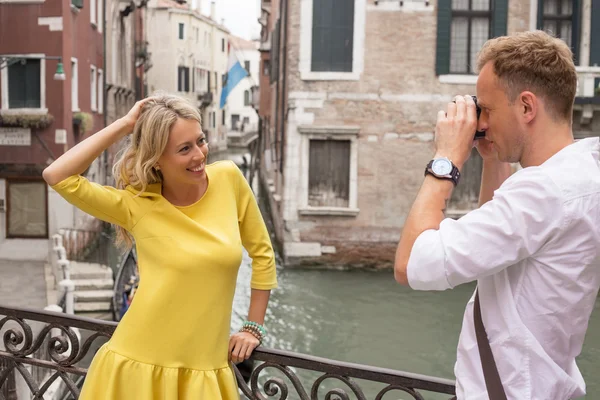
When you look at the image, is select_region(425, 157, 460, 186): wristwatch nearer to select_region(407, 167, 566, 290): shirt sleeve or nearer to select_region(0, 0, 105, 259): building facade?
select_region(407, 167, 566, 290): shirt sleeve

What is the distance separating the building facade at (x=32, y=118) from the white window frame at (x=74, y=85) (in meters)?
0.45

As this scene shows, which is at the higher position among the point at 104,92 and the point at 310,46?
the point at 310,46

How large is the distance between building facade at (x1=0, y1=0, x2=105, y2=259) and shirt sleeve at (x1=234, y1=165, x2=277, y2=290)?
1137 centimetres

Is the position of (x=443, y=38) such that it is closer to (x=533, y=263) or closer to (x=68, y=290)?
(x=68, y=290)

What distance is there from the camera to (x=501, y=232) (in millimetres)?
1276

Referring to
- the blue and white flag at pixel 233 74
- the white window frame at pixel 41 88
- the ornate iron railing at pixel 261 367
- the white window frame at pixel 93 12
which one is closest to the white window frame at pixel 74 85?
the white window frame at pixel 41 88

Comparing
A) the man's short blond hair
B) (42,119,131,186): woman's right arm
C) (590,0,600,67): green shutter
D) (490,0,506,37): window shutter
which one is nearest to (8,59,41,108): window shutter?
(490,0,506,37): window shutter

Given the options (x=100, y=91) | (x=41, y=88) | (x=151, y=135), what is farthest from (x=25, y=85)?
(x=151, y=135)

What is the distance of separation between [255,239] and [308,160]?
393 inches

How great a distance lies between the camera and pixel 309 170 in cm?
1209

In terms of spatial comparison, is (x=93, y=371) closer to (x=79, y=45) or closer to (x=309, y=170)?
(x=309, y=170)

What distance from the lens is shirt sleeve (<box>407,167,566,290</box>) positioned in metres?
1.28

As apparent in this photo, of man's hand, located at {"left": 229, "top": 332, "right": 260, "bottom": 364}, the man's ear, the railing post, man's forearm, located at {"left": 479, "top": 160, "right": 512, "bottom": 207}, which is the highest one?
the man's ear

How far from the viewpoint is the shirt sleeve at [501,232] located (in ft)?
4.19
